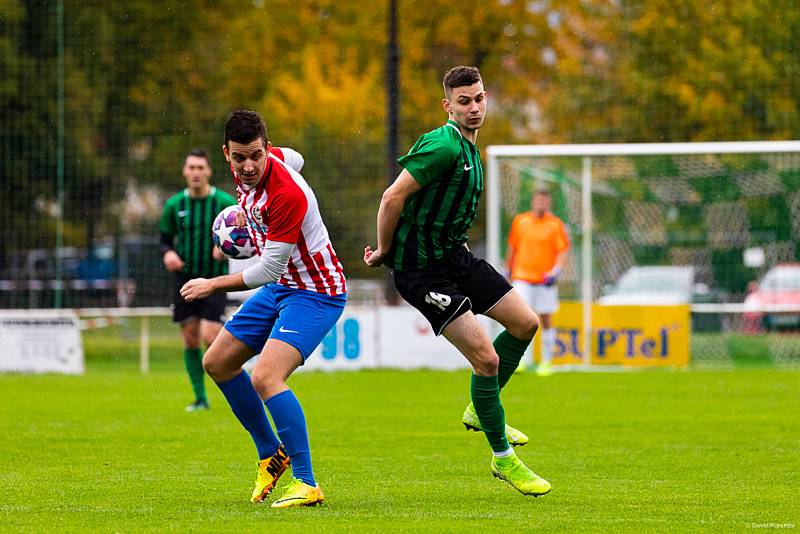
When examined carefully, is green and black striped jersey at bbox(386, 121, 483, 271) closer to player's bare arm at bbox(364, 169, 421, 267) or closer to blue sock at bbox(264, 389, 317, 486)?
player's bare arm at bbox(364, 169, 421, 267)

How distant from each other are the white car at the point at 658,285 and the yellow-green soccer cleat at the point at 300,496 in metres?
13.1

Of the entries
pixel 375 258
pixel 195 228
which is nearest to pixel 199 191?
pixel 195 228

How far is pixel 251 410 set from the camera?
6.37 m

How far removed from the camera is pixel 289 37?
982 inches

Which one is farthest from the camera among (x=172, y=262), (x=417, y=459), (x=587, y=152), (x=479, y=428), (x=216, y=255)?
(x=587, y=152)

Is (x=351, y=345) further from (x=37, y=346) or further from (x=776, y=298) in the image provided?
(x=776, y=298)

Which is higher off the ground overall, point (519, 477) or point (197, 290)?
point (197, 290)

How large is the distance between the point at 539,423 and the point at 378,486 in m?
3.36

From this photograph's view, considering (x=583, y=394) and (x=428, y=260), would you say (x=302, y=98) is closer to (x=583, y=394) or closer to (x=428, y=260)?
(x=583, y=394)

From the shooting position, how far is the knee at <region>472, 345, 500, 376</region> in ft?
20.7

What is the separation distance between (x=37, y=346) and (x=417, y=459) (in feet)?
32.1

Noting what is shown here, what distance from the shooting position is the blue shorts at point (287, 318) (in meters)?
6.05

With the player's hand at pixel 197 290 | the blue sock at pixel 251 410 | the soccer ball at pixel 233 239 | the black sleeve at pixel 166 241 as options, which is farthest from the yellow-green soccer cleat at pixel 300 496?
the black sleeve at pixel 166 241

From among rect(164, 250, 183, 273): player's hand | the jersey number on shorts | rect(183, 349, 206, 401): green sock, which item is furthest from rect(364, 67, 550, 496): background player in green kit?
rect(183, 349, 206, 401): green sock
